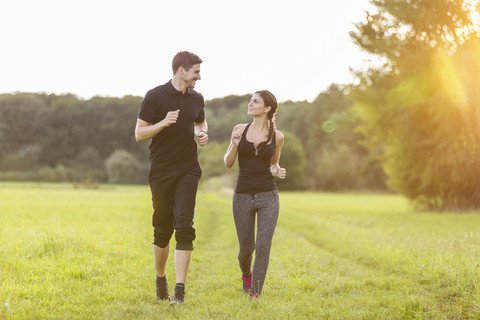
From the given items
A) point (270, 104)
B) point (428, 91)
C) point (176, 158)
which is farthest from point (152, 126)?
point (428, 91)

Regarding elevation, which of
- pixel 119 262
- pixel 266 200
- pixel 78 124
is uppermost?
pixel 78 124

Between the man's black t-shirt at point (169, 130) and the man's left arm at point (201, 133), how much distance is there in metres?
0.12

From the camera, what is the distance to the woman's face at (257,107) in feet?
19.3

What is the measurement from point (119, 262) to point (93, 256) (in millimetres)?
462

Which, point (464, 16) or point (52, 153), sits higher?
point (464, 16)

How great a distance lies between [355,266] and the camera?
8438 mm

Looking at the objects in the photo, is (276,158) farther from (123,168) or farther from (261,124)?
(123,168)

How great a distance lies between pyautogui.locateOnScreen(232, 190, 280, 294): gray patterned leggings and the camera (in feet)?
18.8

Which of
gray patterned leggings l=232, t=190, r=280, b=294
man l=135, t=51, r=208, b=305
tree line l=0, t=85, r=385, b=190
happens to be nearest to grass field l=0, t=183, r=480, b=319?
gray patterned leggings l=232, t=190, r=280, b=294

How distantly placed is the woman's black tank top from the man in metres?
0.61

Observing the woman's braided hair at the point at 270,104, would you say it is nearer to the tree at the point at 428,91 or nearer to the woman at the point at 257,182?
the woman at the point at 257,182

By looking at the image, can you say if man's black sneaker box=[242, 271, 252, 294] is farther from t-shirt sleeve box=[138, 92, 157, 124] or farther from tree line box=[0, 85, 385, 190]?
tree line box=[0, 85, 385, 190]

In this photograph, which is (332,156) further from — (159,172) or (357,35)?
(159,172)

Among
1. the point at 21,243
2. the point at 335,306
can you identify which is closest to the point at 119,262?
the point at 21,243
